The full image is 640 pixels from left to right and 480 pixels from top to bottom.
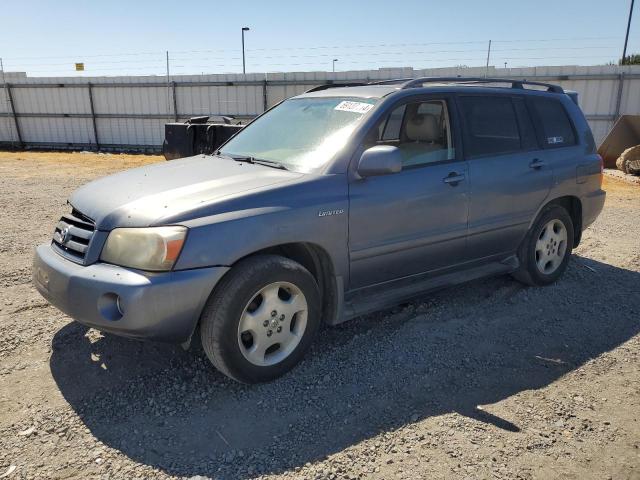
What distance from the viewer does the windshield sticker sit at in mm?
3832

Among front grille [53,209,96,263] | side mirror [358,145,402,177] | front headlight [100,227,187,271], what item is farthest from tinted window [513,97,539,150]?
front grille [53,209,96,263]

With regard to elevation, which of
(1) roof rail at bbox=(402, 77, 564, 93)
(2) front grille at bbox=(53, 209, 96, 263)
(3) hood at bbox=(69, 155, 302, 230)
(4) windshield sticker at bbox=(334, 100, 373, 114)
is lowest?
(2) front grille at bbox=(53, 209, 96, 263)

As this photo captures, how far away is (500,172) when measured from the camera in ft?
14.5

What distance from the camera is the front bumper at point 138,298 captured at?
2830mm

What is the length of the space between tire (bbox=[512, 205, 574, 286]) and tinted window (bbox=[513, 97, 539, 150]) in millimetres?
641

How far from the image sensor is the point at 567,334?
4.11 m

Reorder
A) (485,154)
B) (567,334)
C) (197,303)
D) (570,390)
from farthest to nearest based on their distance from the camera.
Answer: (485,154) < (567,334) < (570,390) < (197,303)

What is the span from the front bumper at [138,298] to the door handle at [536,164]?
305 centimetres

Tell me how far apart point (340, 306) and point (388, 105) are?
58.9 inches

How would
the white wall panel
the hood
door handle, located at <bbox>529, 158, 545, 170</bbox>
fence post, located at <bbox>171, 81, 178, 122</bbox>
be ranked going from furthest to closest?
fence post, located at <bbox>171, 81, 178, 122</bbox> < the white wall panel < door handle, located at <bbox>529, 158, 545, 170</bbox> < the hood

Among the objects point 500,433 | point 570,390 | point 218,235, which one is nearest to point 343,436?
point 500,433

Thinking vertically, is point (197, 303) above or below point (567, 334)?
above

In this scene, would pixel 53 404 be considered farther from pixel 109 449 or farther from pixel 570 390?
pixel 570 390

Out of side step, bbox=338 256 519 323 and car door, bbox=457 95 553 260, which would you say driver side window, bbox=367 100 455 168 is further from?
side step, bbox=338 256 519 323
